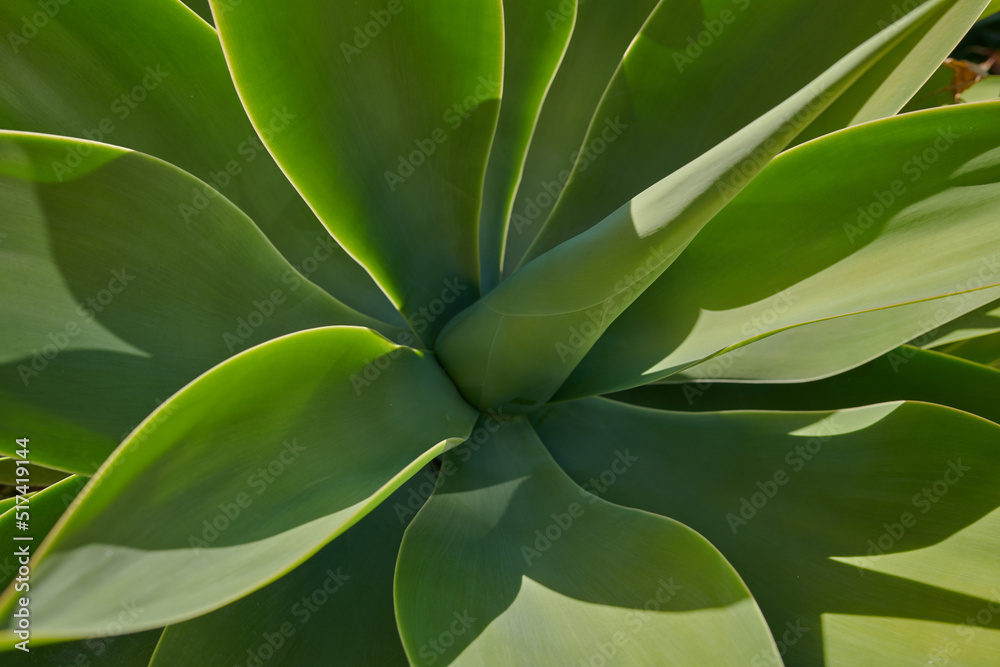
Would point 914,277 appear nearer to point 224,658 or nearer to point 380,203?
point 380,203

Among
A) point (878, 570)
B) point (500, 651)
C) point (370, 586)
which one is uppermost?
point (370, 586)

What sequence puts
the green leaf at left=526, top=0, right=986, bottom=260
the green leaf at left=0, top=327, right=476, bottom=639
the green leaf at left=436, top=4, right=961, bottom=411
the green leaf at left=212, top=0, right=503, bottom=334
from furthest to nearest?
the green leaf at left=526, top=0, right=986, bottom=260 < the green leaf at left=212, top=0, right=503, bottom=334 < the green leaf at left=436, top=4, right=961, bottom=411 < the green leaf at left=0, top=327, right=476, bottom=639

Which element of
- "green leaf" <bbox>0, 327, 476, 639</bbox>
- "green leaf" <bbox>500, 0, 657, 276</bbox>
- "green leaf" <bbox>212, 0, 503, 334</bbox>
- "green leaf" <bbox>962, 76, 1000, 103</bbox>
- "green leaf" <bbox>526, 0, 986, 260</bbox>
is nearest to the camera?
"green leaf" <bbox>0, 327, 476, 639</bbox>

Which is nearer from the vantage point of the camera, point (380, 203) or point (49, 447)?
point (49, 447)

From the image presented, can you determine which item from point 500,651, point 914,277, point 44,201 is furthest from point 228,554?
point 914,277

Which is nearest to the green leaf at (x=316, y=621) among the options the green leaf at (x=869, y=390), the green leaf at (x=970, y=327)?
the green leaf at (x=869, y=390)

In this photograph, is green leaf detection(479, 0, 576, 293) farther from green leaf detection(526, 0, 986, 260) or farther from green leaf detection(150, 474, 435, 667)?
green leaf detection(150, 474, 435, 667)

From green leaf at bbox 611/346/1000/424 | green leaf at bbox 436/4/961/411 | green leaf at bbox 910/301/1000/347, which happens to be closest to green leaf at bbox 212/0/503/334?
green leaf at bbox 436/4/961/411
